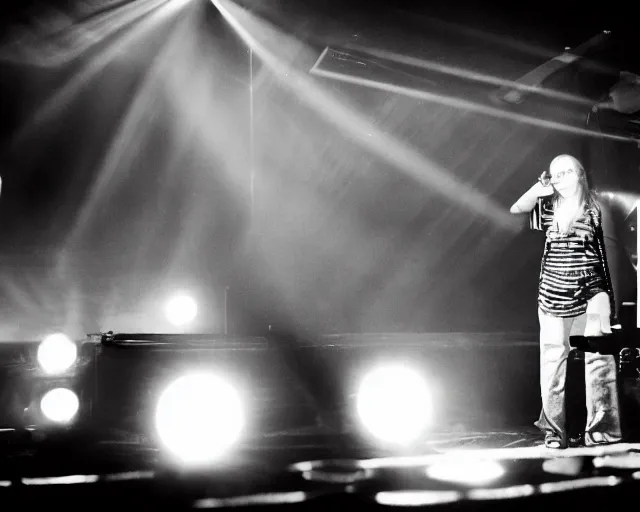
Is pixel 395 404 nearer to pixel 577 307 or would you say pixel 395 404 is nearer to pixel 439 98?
pixel 577 307

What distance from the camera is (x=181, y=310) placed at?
Result: 4184 millimetres

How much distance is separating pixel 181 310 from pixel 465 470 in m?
2.60

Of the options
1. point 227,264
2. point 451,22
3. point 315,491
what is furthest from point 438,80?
point 315,491

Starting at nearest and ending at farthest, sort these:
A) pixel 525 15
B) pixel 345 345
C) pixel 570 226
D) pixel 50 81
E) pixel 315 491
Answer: pixel 315 491, pixel 570 226, pixel 345 345, pixel 525 15, pixel 50 81

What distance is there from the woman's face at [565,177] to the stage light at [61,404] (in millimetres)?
2350

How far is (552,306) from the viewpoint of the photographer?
2.48m

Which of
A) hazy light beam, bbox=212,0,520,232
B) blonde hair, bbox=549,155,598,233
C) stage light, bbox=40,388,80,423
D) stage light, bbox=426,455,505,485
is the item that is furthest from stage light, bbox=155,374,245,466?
hazy light beam, bbox=212,0,520,232

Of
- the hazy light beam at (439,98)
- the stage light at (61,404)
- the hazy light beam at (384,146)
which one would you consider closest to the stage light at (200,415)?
the stage light at (61,404)

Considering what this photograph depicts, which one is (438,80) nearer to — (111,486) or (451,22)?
(451,22)

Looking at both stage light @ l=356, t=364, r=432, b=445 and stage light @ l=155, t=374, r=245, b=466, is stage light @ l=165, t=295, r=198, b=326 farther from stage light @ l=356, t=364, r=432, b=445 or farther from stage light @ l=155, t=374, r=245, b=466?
stage light @ l=356, t=364, r=432, b=445

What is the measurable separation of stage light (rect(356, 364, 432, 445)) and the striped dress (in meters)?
0.70

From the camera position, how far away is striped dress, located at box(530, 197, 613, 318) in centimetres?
244

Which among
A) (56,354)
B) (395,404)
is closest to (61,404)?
(56,354)

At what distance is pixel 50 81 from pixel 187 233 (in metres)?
1.52
